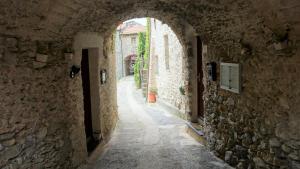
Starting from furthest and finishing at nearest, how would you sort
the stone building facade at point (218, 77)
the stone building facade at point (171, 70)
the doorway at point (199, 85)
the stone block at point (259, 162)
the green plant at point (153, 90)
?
the green plant at point (153, 90), the stone building facade at point (171, 70), the doorway at point (199, 85), the stone block at point (259, 162), the stone building facade at point (218, 77)

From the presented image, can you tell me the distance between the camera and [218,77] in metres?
4.88

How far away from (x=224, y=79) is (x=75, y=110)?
2338 millimetres

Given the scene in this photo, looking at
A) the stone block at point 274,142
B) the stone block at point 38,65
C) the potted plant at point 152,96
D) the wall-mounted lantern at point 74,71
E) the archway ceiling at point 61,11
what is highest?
the archway ceiling at point 61,11

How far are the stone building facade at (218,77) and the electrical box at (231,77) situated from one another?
3.5 inches

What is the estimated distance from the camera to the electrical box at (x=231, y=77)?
404cm

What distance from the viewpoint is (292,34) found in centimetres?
282

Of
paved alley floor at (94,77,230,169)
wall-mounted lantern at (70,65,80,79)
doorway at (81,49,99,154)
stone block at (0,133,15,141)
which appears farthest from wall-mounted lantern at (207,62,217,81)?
stone block at (0,133,15,141)

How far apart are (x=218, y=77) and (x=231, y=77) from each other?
2.01ft

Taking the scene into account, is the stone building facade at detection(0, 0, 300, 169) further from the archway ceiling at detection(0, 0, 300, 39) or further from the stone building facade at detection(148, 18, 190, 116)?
the stone building facade at detection(148, 18, 190, 116)

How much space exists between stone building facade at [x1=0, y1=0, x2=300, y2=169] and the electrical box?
90mm

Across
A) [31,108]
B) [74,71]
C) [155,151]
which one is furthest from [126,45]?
[31,108]

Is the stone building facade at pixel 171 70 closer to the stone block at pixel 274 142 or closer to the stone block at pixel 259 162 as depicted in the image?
the stone block at pixel 259 162

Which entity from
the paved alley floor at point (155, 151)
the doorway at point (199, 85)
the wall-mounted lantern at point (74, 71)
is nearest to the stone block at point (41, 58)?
the wall-mounted lantern at point (74, 71)

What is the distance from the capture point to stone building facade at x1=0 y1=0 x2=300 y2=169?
2.93 m
